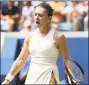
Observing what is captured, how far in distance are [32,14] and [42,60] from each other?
4.24 meters

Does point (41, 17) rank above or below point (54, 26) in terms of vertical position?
above

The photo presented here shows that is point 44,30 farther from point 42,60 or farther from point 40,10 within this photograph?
point 42,60

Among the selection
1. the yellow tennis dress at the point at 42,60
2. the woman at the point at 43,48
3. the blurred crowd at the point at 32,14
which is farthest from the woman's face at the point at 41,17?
the blurred crowd at the point at 32,14

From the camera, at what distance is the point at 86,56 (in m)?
6.84

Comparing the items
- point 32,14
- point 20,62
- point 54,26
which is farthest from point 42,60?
point 32,14

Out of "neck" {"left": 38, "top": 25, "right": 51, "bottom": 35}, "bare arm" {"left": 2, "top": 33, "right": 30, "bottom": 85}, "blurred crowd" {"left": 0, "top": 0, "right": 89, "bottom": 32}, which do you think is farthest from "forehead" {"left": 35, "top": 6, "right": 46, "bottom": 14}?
"blurred crowd" {"left": 0, "top": 0, "right": 89, "bottom": 32}

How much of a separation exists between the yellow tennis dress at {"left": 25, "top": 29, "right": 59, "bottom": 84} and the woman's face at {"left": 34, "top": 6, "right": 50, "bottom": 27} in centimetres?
14

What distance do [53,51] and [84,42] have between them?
3447mm

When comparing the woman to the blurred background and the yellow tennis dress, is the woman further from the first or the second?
the blurred background

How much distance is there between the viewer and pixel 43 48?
340 cm

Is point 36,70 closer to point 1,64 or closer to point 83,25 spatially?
point 1,64

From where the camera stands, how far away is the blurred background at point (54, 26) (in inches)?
267

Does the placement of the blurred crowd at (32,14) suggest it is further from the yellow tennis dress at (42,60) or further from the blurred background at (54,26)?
the yellow tennis dress at (42,60)

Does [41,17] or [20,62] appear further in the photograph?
[20,62]
